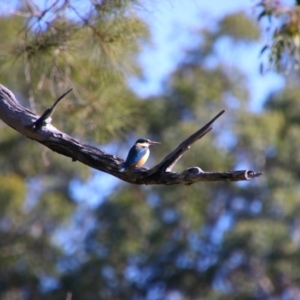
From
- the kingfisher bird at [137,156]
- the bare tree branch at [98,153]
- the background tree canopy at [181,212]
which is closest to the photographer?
the bare tree branch at [98,153]

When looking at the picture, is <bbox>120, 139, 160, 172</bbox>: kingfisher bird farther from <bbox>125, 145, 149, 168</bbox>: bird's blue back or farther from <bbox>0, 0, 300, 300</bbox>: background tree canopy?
<bbox>0, 0, 300, 300</bbox>: background tree canopy

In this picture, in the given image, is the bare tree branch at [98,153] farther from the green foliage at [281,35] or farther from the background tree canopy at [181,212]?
the background tree canopy at [181,212]

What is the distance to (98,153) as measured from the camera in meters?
4.38

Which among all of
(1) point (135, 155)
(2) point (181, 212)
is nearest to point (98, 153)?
(1) point (135, 155)

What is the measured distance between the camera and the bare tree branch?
13.3 ft

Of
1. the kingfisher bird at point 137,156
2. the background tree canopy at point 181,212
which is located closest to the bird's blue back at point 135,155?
the kingfisher bird at point 137,156

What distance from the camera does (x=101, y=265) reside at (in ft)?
68.1

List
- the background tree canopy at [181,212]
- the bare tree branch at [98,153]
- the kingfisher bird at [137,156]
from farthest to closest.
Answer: the background tree canopy at [181,212]
the kingfisher bird at [137,156]
the bare tree branch at [98,153]

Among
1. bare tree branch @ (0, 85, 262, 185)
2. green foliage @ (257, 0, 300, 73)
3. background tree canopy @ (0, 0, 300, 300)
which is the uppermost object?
background tree canopy @ (0, 0, 300, 300)

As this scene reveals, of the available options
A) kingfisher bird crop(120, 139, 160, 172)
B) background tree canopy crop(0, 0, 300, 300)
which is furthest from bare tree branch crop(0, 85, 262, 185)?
background tree canopy crop(0, 0, 300, 300)

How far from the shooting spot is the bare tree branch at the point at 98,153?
405 cm

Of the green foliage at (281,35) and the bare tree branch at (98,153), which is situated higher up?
the green foliage at (281,35)

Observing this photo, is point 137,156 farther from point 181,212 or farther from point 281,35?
Result: point 181,212

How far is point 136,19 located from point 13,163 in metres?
16.8
